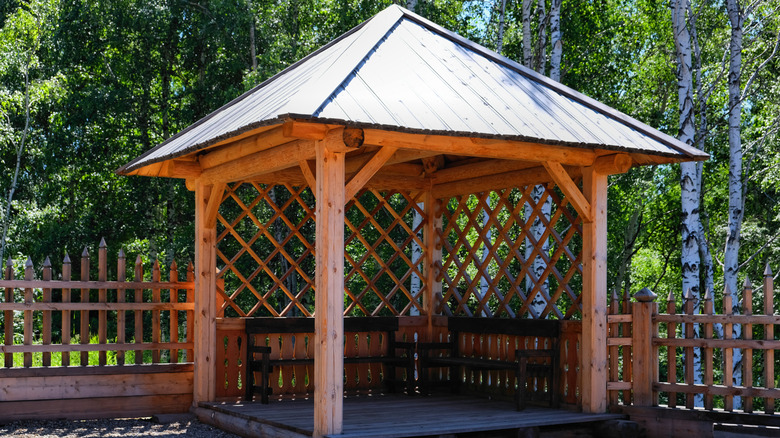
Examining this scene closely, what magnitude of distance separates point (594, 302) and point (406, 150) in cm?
194

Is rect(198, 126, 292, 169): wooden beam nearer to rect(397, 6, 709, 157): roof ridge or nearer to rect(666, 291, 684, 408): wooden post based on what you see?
rect(397, 6, 709, 157): roof ridge

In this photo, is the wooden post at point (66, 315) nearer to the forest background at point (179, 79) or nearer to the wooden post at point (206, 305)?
the wooden post at point (206, 305)

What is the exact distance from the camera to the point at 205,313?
755 centimetres

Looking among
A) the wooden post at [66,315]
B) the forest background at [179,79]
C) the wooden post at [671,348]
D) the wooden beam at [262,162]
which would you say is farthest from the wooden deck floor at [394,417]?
the forest background at [179,79]

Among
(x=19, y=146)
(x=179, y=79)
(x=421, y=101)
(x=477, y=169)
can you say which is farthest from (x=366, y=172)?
(x=179, y=79)

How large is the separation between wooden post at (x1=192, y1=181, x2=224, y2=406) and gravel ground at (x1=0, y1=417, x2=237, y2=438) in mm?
335

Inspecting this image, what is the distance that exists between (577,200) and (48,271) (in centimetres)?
431

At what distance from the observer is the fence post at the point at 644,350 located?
22.7ft

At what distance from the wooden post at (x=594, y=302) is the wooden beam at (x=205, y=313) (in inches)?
125

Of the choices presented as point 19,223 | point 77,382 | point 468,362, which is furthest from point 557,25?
point 19,223

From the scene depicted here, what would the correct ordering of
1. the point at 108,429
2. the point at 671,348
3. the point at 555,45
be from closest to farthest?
the point at 671,348, the point at 108,429, the point at 555,45

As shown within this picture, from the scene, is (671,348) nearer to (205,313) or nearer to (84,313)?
(205,313)

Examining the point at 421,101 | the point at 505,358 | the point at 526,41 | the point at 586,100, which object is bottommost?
the point at 505,358

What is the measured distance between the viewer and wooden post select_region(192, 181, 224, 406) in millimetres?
7547
